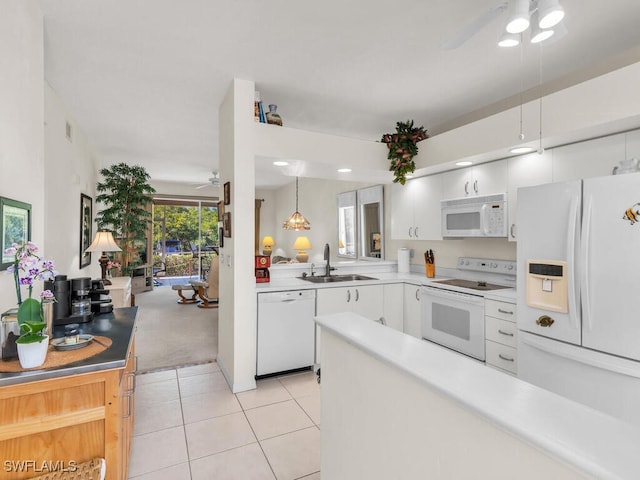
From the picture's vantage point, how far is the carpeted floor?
147 inches

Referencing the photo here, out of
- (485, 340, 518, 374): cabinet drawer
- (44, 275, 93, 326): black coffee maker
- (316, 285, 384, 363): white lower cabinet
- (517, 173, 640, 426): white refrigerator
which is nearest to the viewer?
(517, 173, 640, 426): white refrigerator

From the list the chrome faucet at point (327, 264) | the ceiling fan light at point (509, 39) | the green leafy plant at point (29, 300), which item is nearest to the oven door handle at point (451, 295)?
the chrome faucet at point (327, 264)

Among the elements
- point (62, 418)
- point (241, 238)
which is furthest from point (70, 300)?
point (241, 238)

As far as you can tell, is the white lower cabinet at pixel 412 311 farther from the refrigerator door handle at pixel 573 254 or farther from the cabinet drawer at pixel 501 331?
the refrigerator door handle at pixel 573 254

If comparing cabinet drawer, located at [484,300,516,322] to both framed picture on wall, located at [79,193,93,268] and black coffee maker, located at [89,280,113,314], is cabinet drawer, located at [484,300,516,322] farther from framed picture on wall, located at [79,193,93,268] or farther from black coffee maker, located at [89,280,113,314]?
framed picture on wall, located at [79,193,93,268]

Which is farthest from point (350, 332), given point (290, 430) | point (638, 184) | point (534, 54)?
point (534, 54)

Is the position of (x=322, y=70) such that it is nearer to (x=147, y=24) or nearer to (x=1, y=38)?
(x=147, y=24)

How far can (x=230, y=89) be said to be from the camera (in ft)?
9.93

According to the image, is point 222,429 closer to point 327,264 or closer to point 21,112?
point 327,264

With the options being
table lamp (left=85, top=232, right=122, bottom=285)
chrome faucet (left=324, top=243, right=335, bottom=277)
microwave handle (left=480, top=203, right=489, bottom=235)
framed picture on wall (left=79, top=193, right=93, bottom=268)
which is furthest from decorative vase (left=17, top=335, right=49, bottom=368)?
framed picture on wall (left=79, top=193, right=93, bottom=268)

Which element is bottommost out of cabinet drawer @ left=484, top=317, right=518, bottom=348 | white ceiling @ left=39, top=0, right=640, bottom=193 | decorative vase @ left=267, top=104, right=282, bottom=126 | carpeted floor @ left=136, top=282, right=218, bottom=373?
carpeted floor @ left=136, top=282, right=218, bottom=373

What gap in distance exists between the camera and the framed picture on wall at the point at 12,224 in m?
1.50

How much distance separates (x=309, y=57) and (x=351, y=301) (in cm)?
229

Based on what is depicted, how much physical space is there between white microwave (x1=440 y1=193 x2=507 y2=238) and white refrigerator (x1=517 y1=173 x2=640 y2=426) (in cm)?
68
